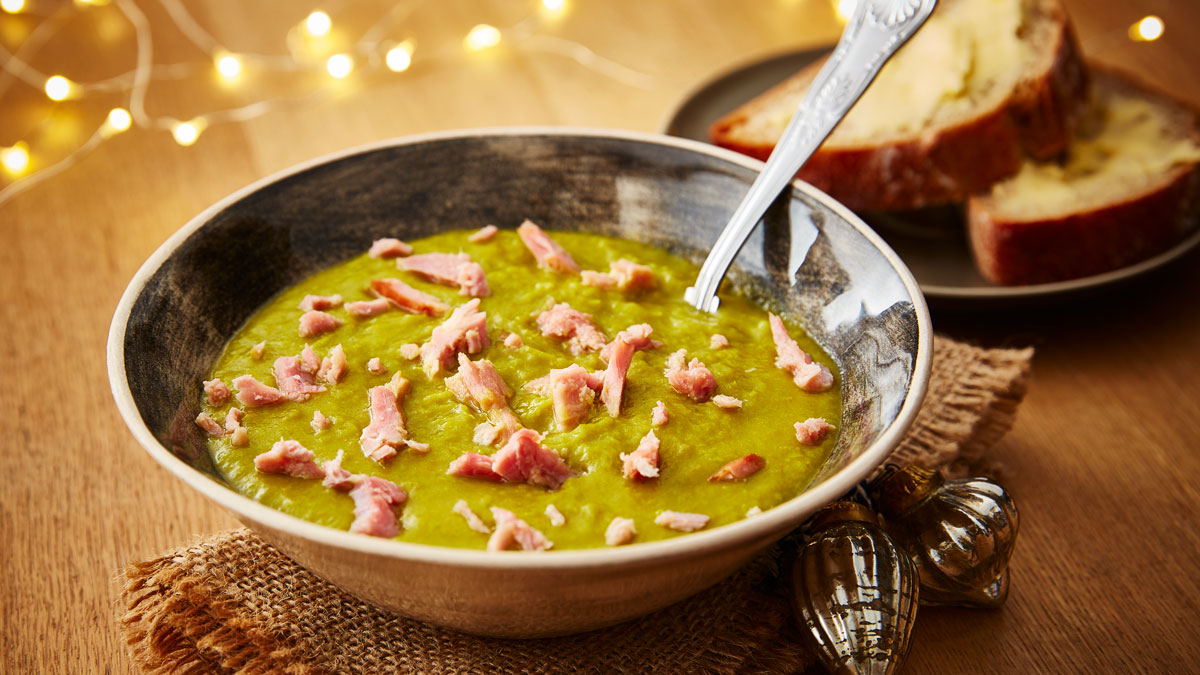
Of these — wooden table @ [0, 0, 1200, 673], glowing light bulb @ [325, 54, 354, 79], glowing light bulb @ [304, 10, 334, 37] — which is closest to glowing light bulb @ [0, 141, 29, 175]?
wooden table @ [0, 0, 1200, 673]

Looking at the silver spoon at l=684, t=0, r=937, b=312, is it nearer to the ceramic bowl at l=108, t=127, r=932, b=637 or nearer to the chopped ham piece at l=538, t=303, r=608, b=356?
the ceramic bowl at l=108, t=127, r=932, b=637

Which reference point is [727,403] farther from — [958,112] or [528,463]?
[958,112]

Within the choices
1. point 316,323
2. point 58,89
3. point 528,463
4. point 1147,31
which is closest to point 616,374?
point 528,463

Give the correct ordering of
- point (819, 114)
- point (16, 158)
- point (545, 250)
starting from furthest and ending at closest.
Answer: point (16, 158)
point (545, 250)
point (819, 114)

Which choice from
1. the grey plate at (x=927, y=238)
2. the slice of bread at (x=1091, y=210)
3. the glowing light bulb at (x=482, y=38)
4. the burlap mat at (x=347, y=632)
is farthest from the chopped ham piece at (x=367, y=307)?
the glowing light bulb at (x=482, y=38)

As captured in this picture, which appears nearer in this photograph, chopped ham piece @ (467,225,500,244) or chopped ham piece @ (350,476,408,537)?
chopped ham piece @ (350,476,408,537)

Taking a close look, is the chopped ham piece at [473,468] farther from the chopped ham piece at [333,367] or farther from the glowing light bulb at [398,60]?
the glowing light bulb at [398,60]
